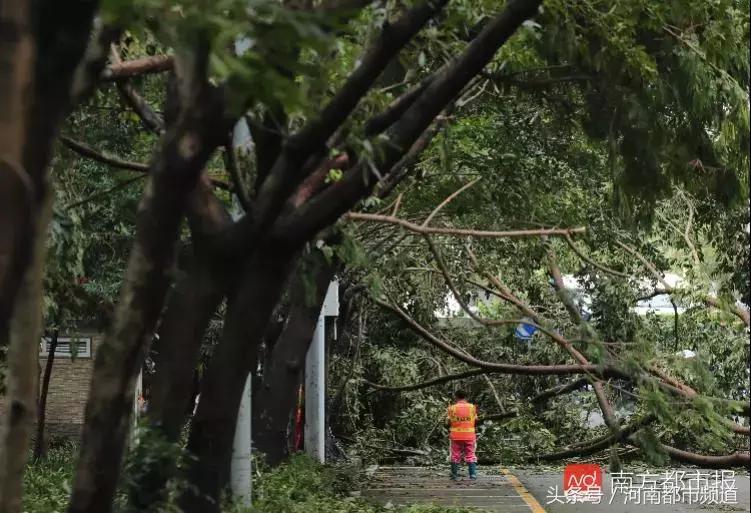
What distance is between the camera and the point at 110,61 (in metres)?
8.68

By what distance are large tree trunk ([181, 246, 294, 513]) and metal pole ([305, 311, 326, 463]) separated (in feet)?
28.4

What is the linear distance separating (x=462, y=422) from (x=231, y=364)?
10.2 m

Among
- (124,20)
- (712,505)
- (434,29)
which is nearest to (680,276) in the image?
(712,505)

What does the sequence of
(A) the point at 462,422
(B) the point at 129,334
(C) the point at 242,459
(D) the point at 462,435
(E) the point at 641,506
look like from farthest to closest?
(D) the point at 462,435, (A) the point at 462,422, (E) the point at 641,506, (C) the point at 242,459, (B) the point at 129,334

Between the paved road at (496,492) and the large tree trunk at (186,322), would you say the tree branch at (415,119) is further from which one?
the paved road at (496,492)

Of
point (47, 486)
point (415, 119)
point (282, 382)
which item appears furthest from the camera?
point (282, 382)

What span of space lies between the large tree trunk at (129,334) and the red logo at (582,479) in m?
11.1

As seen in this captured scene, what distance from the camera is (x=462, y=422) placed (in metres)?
18.2

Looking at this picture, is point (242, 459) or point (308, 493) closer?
point (242, 459)

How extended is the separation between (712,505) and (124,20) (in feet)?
39.3

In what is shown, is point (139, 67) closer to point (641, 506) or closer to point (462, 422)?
point (641, 506)

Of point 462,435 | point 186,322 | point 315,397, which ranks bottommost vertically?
point 462,435

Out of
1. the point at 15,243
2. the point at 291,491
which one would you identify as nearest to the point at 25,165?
the point at 15,243

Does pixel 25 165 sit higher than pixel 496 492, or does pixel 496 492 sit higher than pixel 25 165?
pixel 25 165
